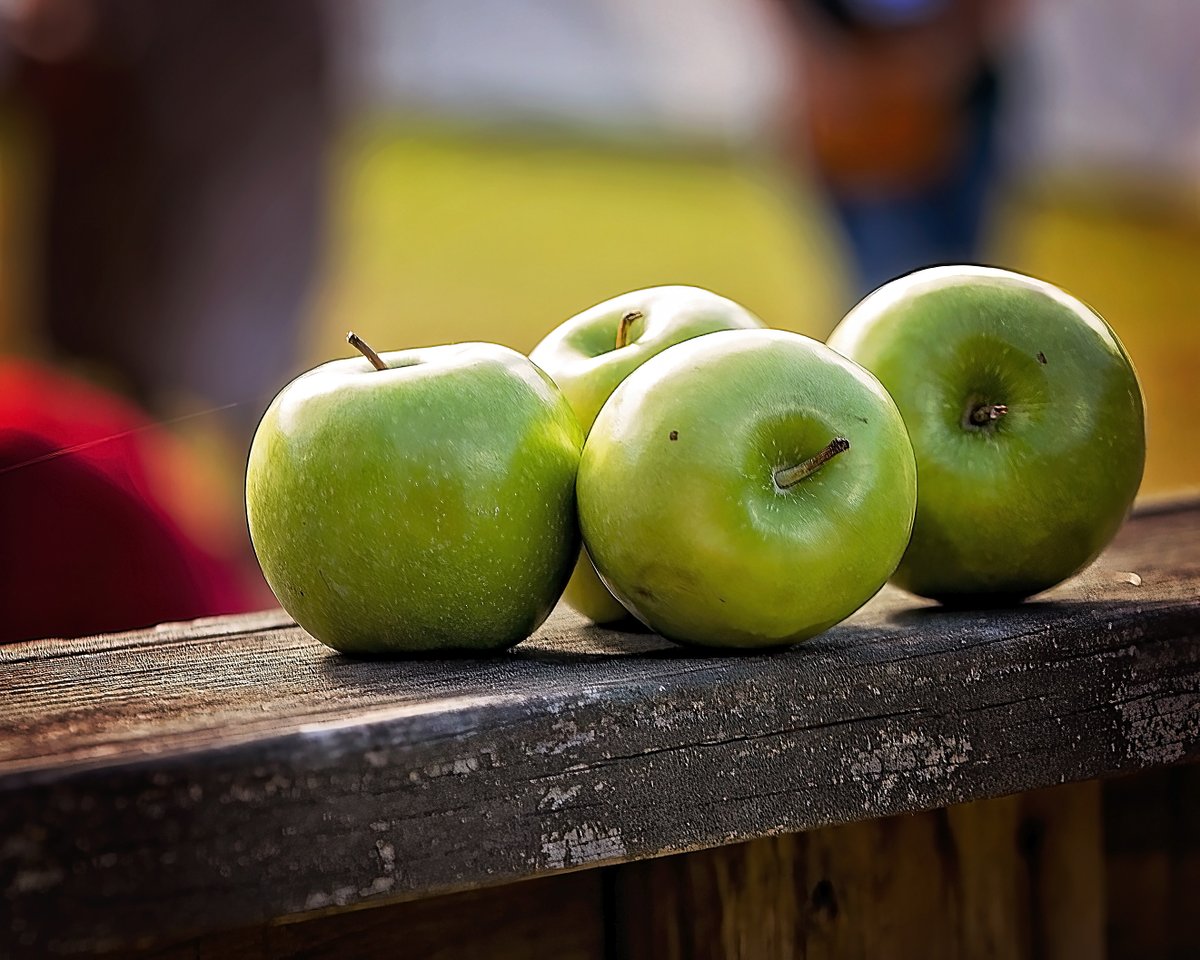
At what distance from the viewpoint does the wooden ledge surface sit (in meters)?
0.34

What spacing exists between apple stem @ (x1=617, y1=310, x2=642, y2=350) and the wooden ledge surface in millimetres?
131

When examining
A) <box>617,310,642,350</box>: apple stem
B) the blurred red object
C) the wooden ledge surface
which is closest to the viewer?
the wooden ledge surface

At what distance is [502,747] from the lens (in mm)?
396

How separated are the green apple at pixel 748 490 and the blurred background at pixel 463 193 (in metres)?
0.48

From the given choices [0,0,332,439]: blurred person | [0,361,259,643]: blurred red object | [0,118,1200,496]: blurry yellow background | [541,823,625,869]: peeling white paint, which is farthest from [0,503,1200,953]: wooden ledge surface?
[0,118,1200,496]: blurry yellow background

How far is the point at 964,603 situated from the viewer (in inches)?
22.7

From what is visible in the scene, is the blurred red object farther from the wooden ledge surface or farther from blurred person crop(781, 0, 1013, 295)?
blurred person crop(781, 0, 1013, 295)

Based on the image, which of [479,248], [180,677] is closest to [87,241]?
[479,248]

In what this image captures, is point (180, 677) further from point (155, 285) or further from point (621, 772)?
point (155, 285)

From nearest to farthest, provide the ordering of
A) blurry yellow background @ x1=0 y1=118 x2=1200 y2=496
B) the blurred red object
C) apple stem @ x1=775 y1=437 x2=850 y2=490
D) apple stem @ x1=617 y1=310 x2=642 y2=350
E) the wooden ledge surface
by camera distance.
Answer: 1. the wooden ledge surface
2. apple stem @ x1=775 y1=437 x2=850 y2=490
3. apple stem @ x1=617 y1=310 x2=642 y2=350
4. the blurred red object
5. blurry yellow background @ x1=0 y1=118 x2=1200 y2=496

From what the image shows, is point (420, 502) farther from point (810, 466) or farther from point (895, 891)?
point (895, 891)

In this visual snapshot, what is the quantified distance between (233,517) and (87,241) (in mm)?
429

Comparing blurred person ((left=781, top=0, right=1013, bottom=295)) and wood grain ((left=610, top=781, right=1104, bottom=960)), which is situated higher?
blurred person ((left=781, top=0, right=1013, bottom=295))

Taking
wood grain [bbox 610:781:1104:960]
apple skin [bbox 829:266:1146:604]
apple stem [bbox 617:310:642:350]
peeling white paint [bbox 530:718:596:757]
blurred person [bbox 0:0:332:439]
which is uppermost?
blurred person [bbox 0:0:332:439]
